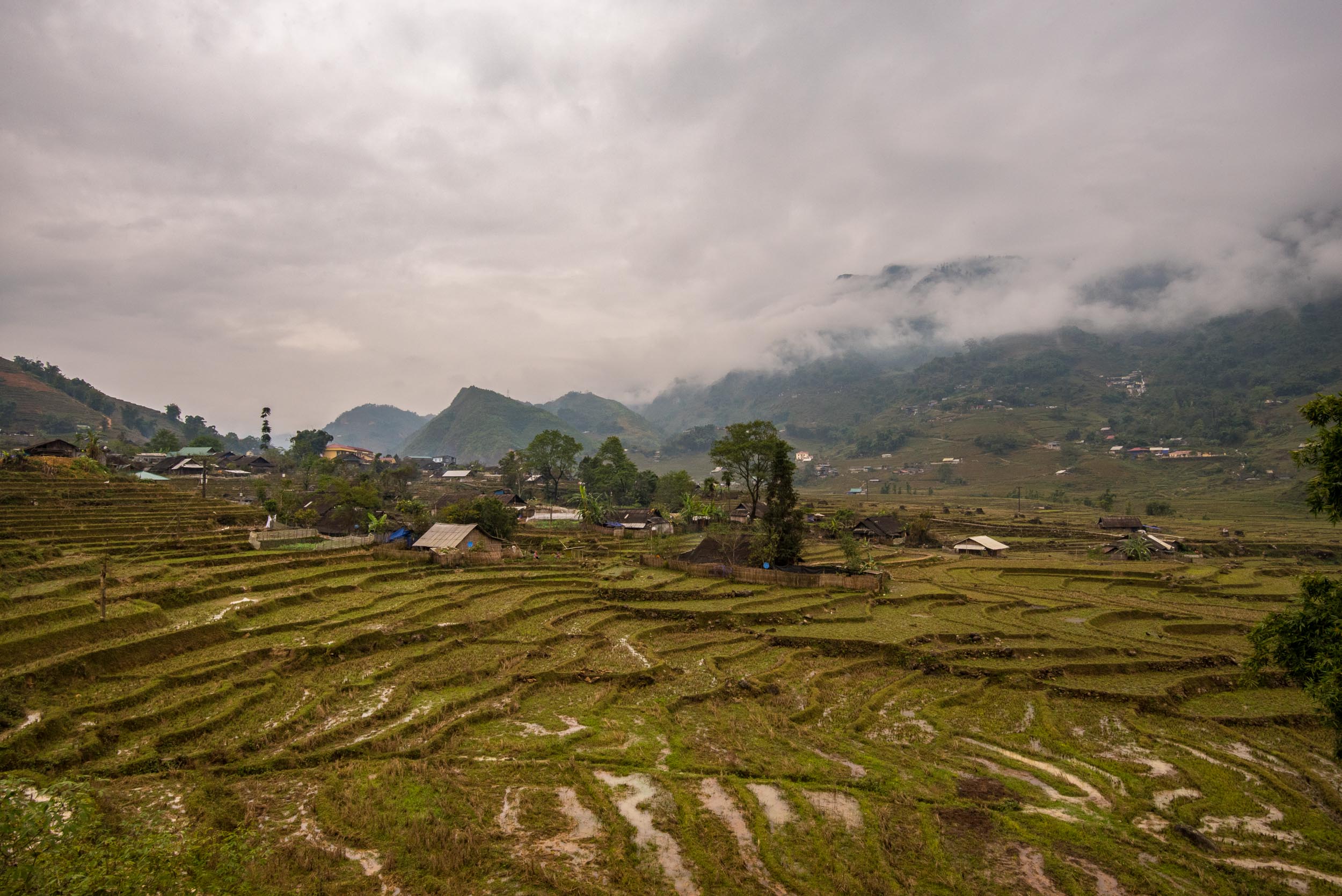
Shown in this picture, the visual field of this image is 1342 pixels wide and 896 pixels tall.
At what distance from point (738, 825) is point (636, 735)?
17.4 ft

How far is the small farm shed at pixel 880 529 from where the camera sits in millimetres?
69000

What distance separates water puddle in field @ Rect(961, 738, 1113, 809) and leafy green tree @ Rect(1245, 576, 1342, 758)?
4.75 meters

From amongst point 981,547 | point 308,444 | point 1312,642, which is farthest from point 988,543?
point 308,444

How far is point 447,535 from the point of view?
4484cm

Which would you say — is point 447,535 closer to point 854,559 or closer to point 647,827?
point 854,559

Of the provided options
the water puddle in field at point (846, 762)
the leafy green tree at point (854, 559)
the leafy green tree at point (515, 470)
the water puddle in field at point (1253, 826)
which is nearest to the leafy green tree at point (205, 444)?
the leafy green tree at point (515, 470)

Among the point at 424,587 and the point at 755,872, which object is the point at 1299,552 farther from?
the point at 424,587

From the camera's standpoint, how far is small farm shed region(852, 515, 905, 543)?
69.0 meters

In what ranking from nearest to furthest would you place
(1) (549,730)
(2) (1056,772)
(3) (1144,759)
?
(2) (1056,772), (1) (549,730), (3) (1144,759)

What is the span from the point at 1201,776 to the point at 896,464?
18378cm

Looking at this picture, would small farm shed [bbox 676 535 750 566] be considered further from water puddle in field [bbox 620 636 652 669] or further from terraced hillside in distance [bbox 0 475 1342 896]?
water puddle in field [bbox 620 636 652 669]

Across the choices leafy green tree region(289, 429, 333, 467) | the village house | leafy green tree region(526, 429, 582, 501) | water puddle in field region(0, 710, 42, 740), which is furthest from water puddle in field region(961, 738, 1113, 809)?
the village house

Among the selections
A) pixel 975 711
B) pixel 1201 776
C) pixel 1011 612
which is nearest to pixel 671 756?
pixel 975 711

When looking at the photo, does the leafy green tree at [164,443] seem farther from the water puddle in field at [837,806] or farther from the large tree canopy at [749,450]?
the water puddle in field at [837,806]
